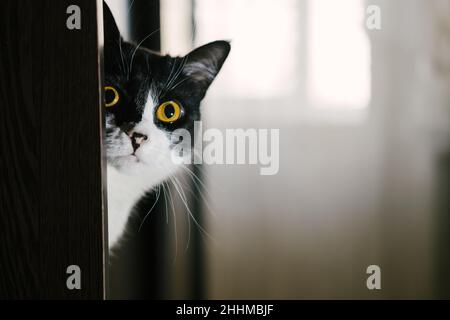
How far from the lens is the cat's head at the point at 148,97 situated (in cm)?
84

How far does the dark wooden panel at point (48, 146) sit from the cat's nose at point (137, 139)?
117 mm

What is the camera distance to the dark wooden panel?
727mm

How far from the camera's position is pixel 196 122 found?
2.88 feet

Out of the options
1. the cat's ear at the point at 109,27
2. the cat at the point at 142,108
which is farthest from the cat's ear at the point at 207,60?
the cat's ear at the point at 109,27

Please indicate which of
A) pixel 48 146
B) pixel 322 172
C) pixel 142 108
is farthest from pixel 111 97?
pixel 322 172

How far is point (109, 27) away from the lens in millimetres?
832

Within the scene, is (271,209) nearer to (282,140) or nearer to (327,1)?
(282,140)

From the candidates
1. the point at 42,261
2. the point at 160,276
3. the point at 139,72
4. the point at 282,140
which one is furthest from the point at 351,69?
the point at 42,261

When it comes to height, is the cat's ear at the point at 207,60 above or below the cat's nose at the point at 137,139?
above

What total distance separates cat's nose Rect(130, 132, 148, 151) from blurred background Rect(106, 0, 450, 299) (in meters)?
0.12

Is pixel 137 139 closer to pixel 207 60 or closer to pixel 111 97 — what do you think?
pixel 111 97

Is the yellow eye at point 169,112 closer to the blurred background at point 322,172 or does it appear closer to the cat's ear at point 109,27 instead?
the blurred background at point 322,172

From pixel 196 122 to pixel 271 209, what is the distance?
25 centimetres

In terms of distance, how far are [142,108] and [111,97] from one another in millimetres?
66
